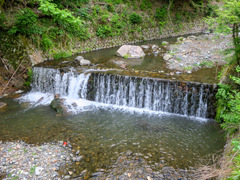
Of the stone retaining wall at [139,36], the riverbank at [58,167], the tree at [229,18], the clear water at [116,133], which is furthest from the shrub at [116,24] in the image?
the riverbank at [58,167]

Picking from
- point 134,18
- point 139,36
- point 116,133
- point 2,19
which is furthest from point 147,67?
point 134,18

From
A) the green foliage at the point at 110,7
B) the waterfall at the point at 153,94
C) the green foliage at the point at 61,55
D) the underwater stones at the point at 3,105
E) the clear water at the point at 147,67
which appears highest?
the green foliage at the point at 110,7

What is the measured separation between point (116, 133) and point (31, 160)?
8.14 feet

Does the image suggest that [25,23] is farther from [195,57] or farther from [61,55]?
[195,57]

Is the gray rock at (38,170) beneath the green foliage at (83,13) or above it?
beneath

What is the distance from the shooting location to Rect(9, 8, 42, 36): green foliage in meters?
8.66

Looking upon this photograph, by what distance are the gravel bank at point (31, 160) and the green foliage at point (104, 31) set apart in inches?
415

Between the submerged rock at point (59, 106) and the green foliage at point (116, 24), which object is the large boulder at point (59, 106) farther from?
the green foliage at point (116, 24)

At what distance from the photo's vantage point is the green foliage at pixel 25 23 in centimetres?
866

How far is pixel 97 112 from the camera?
7.12 metres

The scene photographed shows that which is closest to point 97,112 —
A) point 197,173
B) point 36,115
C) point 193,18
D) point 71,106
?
point 71,106

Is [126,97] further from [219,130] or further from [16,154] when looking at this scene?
[16,154]

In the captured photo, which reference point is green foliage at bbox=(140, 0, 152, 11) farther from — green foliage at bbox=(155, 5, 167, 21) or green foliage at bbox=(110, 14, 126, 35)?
green foliage at bbox=(110, 14, 126, 35)

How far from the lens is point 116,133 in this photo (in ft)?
18.4
